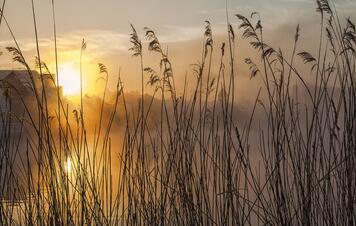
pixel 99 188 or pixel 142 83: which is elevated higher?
pixel 142 83

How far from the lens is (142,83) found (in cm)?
348

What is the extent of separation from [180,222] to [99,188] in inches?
20.0

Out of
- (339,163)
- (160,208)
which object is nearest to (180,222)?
(160,208)

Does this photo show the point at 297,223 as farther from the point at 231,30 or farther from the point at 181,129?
the point at 231,30

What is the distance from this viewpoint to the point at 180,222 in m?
3.42

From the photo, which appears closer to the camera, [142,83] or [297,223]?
[297,223]

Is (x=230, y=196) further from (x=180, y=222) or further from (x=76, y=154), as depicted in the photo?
(x=76, y=154)

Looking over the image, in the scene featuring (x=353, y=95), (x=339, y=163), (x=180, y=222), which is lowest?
(x=180, y=222)

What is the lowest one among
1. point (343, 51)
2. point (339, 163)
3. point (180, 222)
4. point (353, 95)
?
point (180, 222)

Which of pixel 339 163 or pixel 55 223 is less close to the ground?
pixel 339 163

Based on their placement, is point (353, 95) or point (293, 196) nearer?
point (353, 95)

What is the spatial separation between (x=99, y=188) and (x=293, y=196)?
1.10 meters

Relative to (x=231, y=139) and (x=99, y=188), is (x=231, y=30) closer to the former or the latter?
(x=231, y=139)

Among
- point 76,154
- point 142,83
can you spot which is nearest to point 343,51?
point 142,83
